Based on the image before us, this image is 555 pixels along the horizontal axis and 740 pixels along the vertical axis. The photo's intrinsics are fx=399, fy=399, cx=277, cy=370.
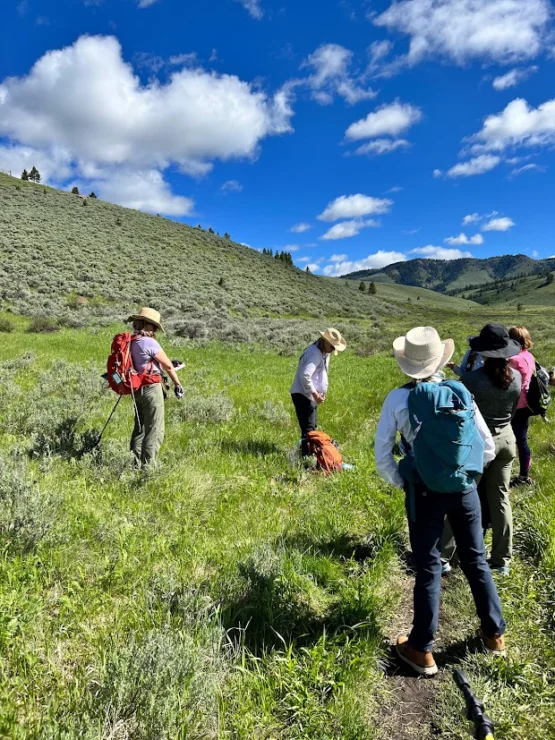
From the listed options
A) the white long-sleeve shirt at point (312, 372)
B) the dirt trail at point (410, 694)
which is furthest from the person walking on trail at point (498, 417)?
the white long-sleeve shirt at point (312, 372)

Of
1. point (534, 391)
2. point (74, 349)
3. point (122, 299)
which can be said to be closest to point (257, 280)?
point (122, 299)

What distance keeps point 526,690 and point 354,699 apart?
3.96 ft

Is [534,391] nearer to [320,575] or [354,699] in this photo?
[320,575]

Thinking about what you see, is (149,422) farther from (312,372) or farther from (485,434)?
(485,434)

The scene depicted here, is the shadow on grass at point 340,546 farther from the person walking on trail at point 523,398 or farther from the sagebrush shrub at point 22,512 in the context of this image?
the person walking on trail at point 523,398

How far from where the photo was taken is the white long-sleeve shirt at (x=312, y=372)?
21.8 feet

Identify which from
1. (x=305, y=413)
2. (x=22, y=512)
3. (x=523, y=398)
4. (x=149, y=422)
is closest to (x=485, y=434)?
(x=523, y=398)

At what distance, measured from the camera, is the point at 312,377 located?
6.77 meters

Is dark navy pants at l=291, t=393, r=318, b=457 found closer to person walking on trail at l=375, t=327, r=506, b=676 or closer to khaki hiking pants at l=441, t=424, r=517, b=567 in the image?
khaki hiking pants at l=441, t=424, r=517, b=567

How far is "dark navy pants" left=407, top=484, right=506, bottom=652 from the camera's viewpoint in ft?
9.37

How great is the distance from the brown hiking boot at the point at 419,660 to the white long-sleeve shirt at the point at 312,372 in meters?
4.13

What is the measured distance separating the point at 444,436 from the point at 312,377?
416cm

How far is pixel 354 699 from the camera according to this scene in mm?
2578

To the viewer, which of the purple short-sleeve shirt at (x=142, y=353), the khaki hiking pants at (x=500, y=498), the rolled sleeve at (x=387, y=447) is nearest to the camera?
the rolled sleeve at (x=387, y=447)
